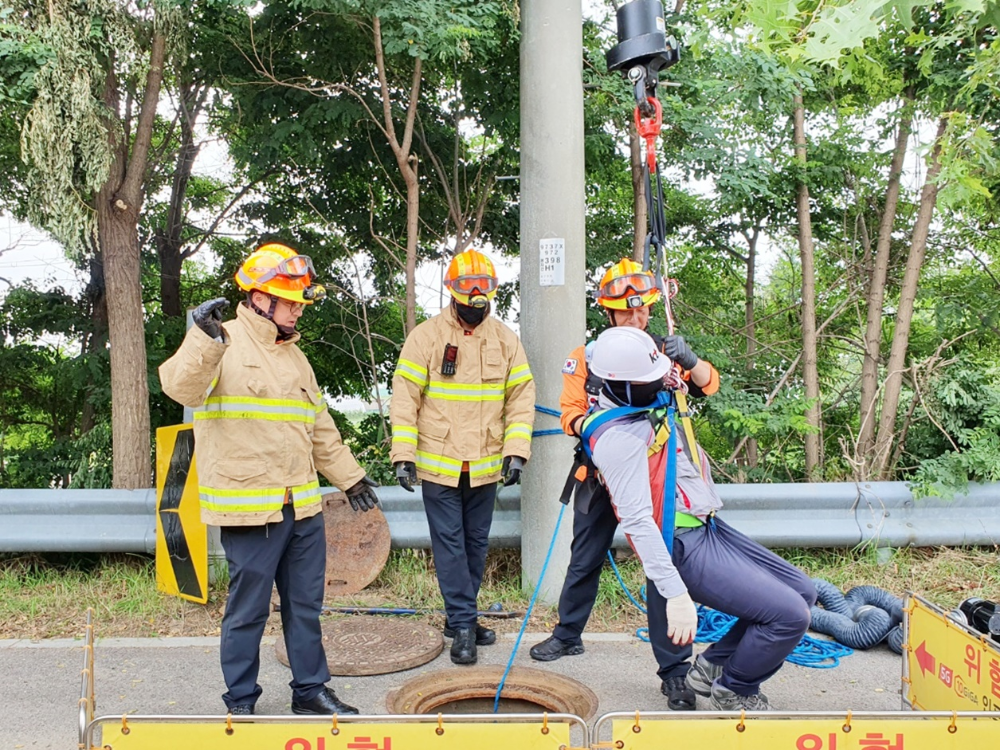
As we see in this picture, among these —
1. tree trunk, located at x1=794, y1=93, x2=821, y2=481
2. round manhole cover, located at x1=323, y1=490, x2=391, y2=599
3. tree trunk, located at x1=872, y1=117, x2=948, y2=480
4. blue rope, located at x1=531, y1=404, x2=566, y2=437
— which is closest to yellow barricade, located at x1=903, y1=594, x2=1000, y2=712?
blue rope, located at x1=531, y1=404, x2=566, y2=437

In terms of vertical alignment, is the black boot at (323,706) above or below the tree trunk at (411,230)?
below

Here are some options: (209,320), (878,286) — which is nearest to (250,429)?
(209,320)

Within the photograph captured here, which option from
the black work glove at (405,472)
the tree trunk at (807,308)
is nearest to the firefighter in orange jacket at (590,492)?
the black work glove at (405,472)

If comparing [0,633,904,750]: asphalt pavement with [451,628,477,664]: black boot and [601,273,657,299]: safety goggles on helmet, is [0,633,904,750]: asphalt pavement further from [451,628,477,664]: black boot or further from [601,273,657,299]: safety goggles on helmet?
[601,273,657,299]: safety goggles on helmet

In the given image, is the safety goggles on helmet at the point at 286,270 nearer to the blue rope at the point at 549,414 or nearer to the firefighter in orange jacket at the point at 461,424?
the firefighter in orange jacket at the point at 461,424

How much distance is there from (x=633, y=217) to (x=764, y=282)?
151 centimetres

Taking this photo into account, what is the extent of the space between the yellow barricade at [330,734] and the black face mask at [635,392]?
1388 mm

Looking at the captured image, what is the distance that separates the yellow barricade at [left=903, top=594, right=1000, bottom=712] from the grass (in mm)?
1696

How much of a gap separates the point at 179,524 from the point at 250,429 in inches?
70.3

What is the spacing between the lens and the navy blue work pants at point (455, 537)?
460cm

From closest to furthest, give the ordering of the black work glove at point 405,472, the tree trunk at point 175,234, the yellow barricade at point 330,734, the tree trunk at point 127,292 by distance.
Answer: the yellow barricade at point 330,734 < the black work glove at point 405,472 < the tree trunk at point 127,292 < the tree trunk at point 175,234

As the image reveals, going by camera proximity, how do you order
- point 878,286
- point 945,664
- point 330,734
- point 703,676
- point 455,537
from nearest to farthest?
point 330,734 < point 945,664 < point 703,676 < point 455,537 < point 878,286

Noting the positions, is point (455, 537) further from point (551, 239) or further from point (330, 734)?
point (330, 734)

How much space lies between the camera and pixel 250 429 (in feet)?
12.0
